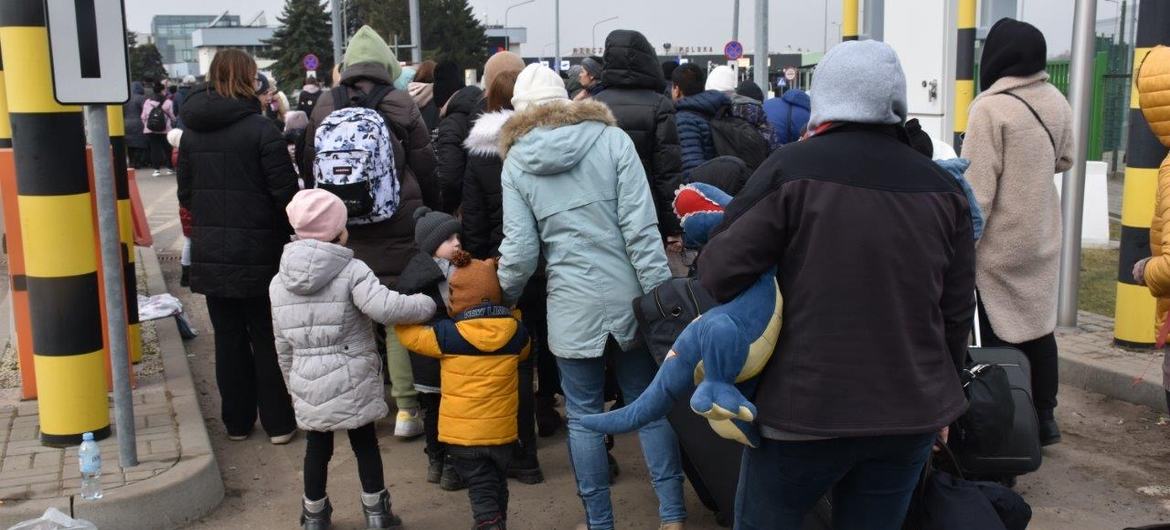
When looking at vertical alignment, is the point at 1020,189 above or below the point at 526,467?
above

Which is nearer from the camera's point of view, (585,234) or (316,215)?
(585,234)

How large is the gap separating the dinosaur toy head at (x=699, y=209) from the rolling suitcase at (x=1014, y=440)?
3.41 feet

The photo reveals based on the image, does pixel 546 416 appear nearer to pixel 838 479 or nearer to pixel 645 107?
pixel 645 107

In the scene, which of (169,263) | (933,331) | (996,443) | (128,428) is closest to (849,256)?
(933,331)

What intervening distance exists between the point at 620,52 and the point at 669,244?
38.3 inches

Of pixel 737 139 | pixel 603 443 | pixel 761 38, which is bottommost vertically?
pixel 603 443

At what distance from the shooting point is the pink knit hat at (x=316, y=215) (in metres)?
4.61

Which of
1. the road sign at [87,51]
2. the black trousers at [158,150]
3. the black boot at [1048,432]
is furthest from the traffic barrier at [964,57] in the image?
the black trousers at [158,150]

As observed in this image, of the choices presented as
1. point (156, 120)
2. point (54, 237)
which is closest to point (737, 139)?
point (54, 237)

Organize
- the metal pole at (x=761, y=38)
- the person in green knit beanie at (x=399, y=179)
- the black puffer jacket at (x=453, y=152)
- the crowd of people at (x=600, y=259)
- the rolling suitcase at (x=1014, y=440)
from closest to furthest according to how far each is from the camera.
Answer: the crowd of people at (x=600, y=259) < the rolling suitcase at (x=1014, y=440) < the person in green knit beanie at (x=399, y=179) < the black puffer jacket at (x=453, y=152) < the metal pole at (x=761, y=38)

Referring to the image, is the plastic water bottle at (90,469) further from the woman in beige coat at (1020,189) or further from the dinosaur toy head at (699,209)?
the woman in beige coat at (1020,189)

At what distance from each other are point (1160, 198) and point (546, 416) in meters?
3.18

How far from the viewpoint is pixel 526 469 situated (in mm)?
5453

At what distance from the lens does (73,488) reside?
481 centimetres
